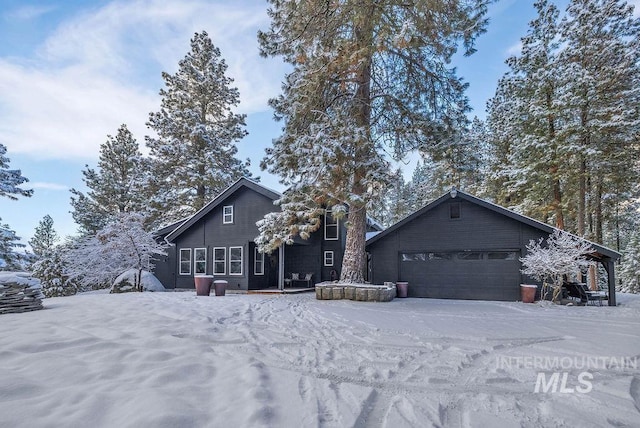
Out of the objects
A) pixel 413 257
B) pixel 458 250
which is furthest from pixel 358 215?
pixel 458 250

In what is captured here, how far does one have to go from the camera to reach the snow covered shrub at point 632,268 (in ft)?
69.0

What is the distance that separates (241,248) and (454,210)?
A: 372 inches

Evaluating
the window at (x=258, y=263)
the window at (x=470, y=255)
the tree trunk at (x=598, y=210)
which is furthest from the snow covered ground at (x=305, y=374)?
the tree trunk at (x=598, y=210)

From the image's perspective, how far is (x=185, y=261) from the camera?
56.0ft

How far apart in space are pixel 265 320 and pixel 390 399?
421 cm

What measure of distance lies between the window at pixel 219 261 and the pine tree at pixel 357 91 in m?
5.49

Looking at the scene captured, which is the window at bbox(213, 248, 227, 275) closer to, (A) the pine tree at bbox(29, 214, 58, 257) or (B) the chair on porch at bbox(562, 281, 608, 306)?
(B) the chair on porch at bbox(562, 281, 608, 306)

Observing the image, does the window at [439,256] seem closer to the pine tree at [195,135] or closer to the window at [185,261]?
the window at [185,261]

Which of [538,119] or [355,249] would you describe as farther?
[538,119]

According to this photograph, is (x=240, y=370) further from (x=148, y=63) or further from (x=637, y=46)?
(x=637, y=46)

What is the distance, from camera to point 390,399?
300 cm

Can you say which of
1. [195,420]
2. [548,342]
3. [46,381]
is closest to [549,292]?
[548,342]

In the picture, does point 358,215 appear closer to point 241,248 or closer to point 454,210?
point 454,210

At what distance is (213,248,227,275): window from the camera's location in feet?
52.3
